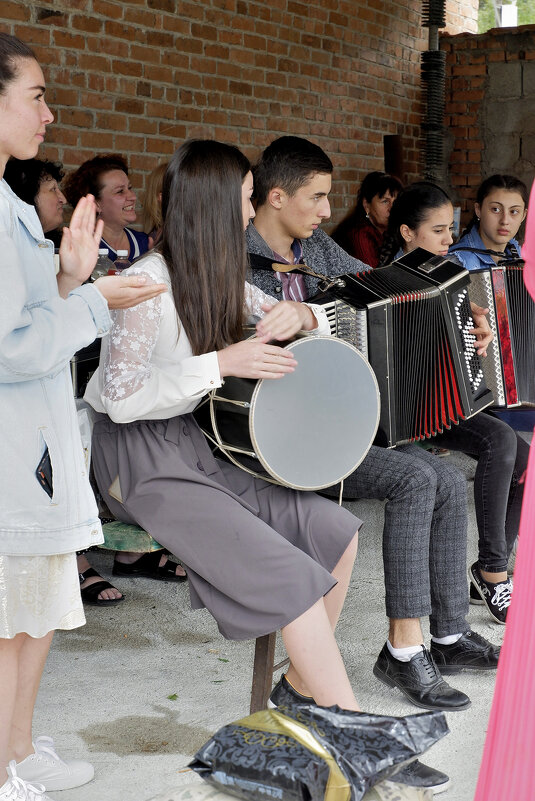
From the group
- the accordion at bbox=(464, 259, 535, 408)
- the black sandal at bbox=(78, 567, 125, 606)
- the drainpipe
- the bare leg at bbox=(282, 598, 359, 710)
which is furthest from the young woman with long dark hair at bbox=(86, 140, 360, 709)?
the drainpipe

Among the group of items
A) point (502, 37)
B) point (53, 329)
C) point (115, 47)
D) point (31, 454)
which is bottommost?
point (31, 454)

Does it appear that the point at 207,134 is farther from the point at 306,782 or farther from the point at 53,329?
the point at 306,782

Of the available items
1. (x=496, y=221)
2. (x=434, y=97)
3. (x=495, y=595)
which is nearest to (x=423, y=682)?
(x=495, y=595)

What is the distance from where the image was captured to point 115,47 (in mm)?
5113

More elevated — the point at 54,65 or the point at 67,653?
the point at 54,65

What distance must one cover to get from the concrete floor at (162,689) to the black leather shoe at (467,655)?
4cm

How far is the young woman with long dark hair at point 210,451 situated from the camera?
7.26 ft

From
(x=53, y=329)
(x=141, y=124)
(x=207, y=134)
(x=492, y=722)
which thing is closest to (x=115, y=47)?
(x=141, y=124)

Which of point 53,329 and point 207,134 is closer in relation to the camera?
point 53,329

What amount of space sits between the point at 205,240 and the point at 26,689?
113cm

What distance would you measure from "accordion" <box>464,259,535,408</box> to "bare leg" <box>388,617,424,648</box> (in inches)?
34.7

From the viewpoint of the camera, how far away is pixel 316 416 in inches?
92.3

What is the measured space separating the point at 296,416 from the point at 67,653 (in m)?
1.22

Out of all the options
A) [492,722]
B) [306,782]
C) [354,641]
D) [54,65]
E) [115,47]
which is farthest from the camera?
[115,47]
